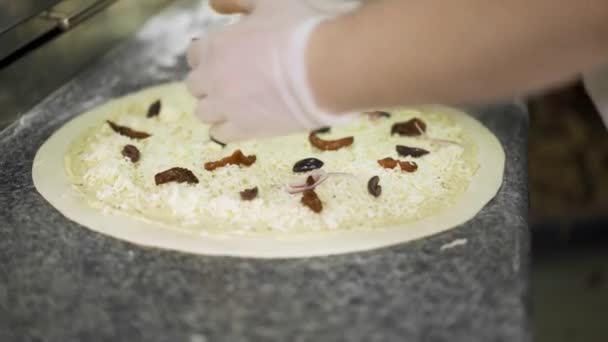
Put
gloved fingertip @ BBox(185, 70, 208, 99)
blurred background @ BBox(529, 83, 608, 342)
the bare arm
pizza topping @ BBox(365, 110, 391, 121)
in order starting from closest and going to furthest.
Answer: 1. the bare arm
2. gloved fingertip @ BBox(185, 70, 208, 99)
3. pizza topping @ BBox(365, 110, 391, 121)
4. blurred background @ BBox(529, 83, 608, 342)

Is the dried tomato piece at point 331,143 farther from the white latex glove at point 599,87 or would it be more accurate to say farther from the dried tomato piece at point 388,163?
the white latex glove at point 599,87

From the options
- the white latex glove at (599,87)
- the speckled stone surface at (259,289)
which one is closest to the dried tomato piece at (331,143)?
the speckled stone surface at (259,289)

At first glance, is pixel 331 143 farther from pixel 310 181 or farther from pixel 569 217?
pixel 569 217

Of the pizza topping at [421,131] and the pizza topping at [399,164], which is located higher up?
the pizza topping at [399,164]

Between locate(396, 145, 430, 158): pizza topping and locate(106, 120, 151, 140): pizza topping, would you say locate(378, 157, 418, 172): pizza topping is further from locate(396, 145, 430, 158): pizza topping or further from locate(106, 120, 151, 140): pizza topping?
locate(106, 120, 151, 140): pizza topping

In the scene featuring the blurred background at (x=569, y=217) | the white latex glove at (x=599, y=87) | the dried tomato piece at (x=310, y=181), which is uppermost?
the white latex glove at (x=599, y=87)

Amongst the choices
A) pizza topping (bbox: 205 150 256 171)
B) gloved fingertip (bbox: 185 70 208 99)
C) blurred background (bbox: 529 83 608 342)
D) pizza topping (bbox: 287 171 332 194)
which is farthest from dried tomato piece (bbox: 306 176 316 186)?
blurred background (bbox: 529 83 608 342)
